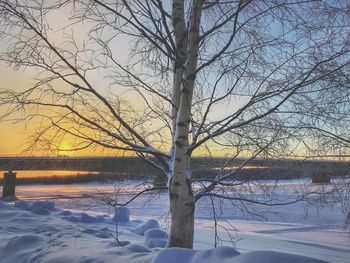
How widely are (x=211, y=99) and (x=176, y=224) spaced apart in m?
1.72

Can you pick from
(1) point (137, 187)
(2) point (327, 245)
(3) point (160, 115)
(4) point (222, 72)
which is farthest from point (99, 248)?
(2) point (327, 245)

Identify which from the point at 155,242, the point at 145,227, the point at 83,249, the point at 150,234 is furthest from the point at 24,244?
the point at 145,227

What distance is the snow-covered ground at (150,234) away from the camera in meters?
5.18

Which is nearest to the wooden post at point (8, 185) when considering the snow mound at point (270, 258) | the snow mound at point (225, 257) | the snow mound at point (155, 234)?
the snow mound at point (155, 234)

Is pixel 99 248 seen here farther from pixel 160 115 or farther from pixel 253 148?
pixel 253 148

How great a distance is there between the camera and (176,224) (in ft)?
18.0

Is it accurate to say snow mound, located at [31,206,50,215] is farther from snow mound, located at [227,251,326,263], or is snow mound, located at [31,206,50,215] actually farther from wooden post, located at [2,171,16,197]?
wooden post, located at [2,171,16,197]

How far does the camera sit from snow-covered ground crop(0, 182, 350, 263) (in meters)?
5.18

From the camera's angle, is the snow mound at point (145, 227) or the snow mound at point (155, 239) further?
the snow mound at point (145, 227)

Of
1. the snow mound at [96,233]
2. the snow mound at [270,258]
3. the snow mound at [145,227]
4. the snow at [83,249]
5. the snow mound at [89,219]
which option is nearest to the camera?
the snow mound at [270,258]

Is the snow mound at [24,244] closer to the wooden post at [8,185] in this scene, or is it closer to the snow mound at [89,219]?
the snow mound at [89,219]

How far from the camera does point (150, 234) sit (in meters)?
8.89

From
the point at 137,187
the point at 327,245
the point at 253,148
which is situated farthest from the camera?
the point at 327,245

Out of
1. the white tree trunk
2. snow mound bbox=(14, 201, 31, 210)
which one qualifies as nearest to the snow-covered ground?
snow mound bbox=(14, 201, 31, 210)
